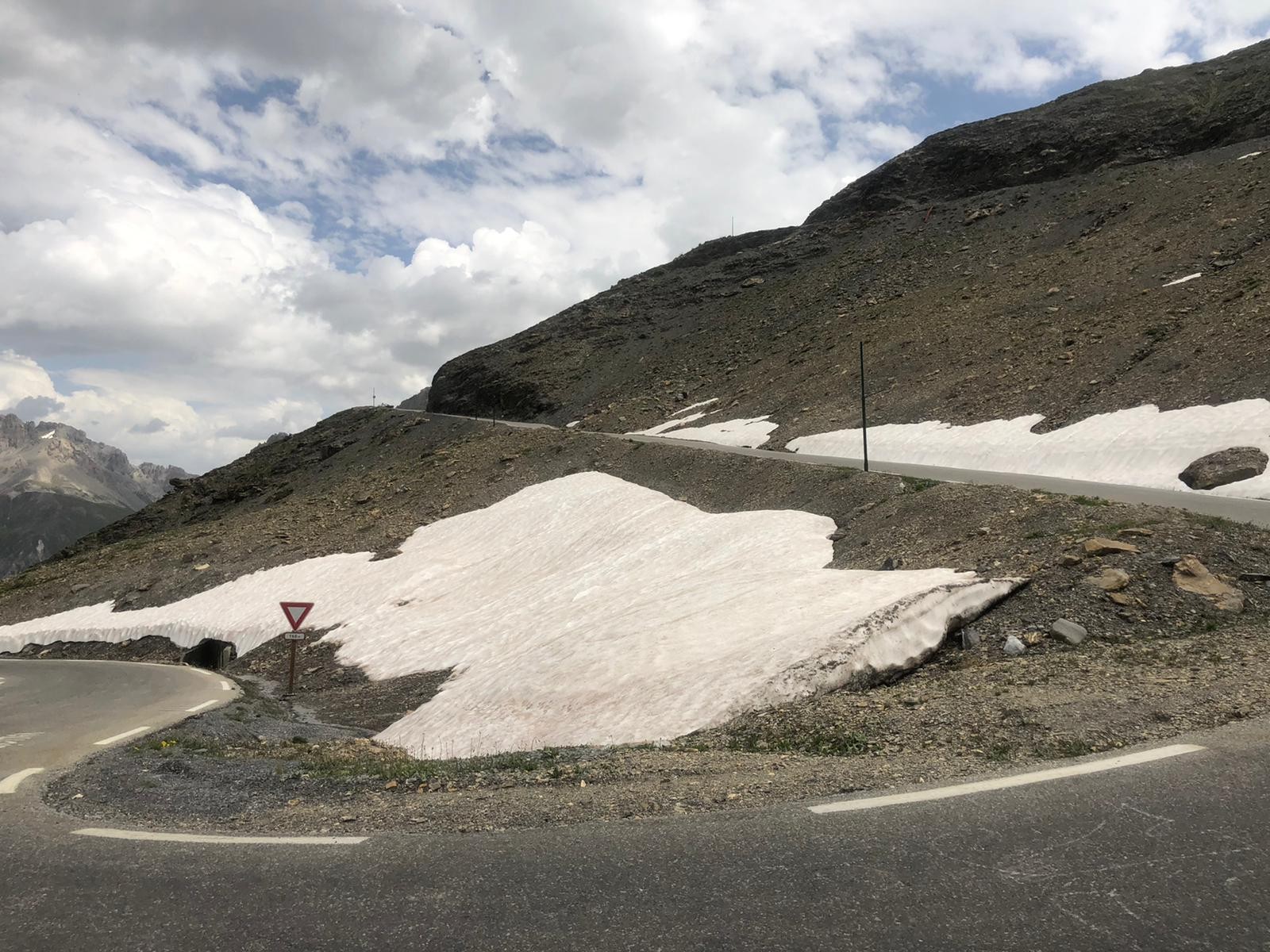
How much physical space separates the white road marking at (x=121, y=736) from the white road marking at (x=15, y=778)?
2.28 metres

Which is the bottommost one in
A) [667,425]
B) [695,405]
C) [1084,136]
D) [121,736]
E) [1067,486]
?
[121,736]

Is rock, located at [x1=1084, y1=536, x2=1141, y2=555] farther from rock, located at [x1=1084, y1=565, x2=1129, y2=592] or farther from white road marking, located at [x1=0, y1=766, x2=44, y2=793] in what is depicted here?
white road marking, located at [x1=0, y1=766, x2=44, y2=793]

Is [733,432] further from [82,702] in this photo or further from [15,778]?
[15,778]

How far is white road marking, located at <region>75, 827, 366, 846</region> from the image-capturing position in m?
5.48

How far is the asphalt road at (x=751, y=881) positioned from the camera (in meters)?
3.91

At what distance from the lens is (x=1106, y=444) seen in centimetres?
2423

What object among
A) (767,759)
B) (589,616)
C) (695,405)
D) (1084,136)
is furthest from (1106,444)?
(1084,136)

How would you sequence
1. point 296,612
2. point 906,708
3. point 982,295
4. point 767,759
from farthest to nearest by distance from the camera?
point 982,295 → point 296,612 → point 906,708 → point 767,759

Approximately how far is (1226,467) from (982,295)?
31528mm

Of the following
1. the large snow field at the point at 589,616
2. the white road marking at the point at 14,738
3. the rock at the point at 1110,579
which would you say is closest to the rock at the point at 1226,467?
the large snow field at the point at 589,616

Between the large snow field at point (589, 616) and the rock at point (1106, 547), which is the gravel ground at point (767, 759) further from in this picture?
the rock at point (1106, 547)

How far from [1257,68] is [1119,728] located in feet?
309

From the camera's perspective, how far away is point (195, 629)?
94.3 feet

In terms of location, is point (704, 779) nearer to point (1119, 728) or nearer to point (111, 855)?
point (1119, 728)
